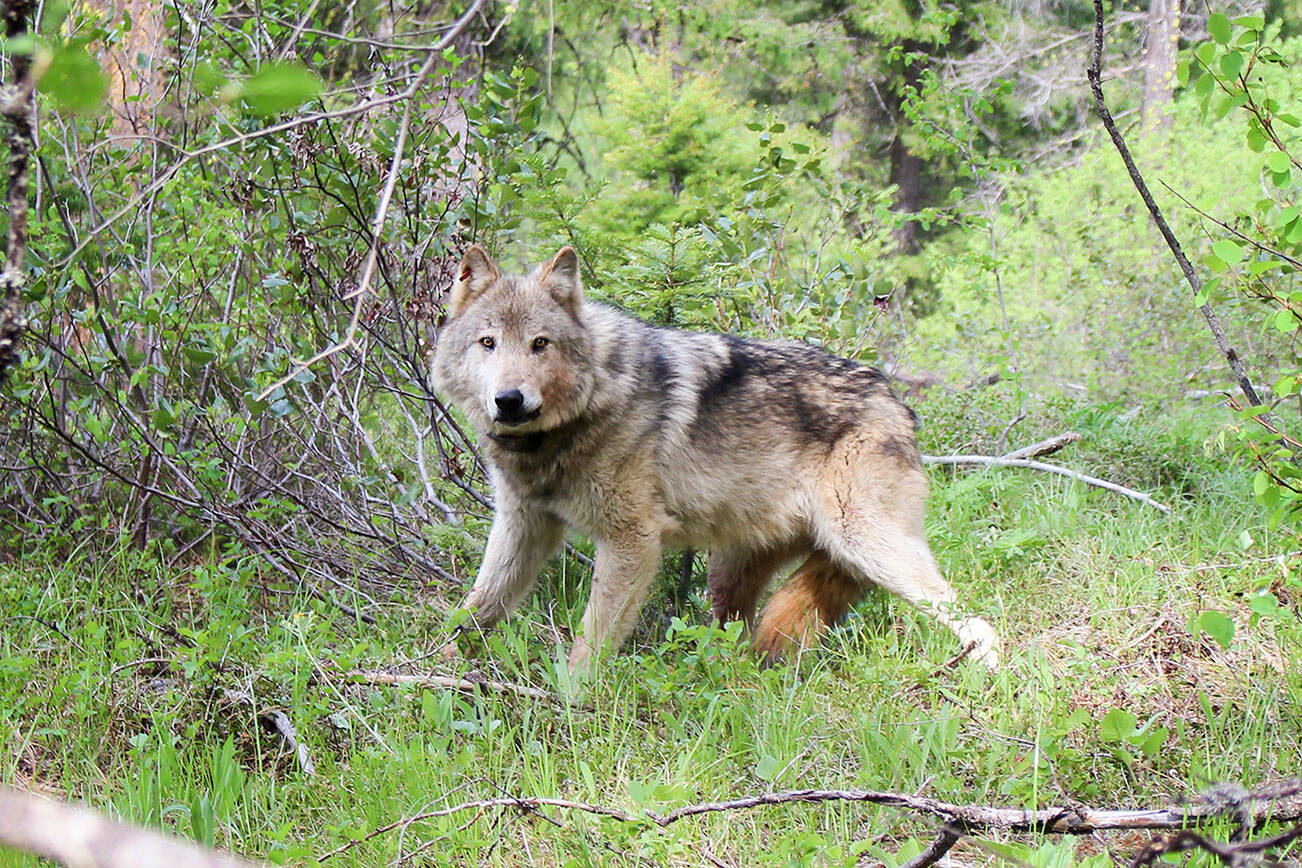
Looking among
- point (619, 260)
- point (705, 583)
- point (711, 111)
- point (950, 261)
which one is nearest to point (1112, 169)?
point (950, 261)

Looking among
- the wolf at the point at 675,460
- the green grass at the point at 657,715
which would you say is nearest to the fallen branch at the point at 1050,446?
the green grass at the point at 657,715

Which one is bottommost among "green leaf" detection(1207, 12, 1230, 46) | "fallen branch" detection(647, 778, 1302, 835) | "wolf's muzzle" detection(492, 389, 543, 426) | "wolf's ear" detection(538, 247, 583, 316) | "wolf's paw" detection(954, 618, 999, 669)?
"wolf's paw" detection(954, 618, 999, 669)

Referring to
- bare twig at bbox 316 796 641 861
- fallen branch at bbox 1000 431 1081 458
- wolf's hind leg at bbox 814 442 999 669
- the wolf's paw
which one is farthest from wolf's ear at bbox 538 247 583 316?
fallen branch at bbox 1000 431 1081 458

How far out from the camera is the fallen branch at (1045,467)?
5.91 m

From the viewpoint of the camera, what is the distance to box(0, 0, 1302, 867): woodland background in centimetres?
312

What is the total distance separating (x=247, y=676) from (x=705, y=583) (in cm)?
261

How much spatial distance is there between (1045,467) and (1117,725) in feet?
12.2

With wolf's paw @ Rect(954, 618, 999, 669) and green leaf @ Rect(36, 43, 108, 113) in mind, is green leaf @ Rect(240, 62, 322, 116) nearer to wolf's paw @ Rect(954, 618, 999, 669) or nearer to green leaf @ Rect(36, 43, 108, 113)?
green leaf @ Rect(36, 43, 108, 113)

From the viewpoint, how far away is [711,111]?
8.20m

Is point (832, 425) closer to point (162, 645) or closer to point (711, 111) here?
point (162, 645)

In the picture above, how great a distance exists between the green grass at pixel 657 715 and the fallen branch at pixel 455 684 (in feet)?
0.20

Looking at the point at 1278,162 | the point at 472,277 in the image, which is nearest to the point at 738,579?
the point at 472,277

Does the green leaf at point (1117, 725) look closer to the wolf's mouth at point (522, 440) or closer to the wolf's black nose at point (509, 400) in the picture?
the wolf's black nose at point (509, 400)

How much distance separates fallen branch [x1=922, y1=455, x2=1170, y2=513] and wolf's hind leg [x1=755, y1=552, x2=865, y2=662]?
1.82m
